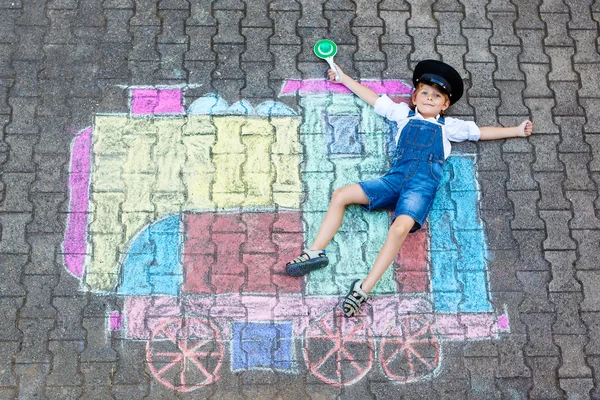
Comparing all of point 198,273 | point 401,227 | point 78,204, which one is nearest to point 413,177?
point 401,227

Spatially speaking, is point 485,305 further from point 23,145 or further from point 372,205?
point 23,145

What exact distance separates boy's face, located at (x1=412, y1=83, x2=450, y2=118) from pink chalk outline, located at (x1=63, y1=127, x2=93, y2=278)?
2.47 meters

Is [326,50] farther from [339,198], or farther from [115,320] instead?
[115,320]

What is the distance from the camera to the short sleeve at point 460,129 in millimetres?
5090

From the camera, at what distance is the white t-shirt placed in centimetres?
509

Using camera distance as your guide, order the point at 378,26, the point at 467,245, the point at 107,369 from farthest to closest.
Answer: the point at 378,26 < the point at 467,245 < the point at 107,369

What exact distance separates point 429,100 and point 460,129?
1.06 feet

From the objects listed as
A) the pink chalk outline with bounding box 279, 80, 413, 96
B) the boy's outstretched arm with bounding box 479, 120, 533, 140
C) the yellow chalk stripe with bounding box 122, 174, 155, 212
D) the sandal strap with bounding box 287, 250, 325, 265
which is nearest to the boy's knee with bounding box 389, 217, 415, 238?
the sandal strap with bounding box 287, 250, 325, 265

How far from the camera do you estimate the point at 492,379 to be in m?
4.71

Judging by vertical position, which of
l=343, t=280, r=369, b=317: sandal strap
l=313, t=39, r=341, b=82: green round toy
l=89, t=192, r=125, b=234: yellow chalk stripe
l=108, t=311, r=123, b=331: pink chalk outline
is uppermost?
l=313, t=39, r=341, b=82: green round toy

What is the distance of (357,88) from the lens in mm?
5223

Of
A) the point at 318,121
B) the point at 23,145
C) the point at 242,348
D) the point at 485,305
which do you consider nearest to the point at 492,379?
the point at 485,305

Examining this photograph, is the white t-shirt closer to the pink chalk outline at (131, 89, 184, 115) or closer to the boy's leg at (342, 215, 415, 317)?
the boy's leg at (342, 215, 415, 317)

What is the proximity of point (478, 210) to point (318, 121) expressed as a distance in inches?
53.7
